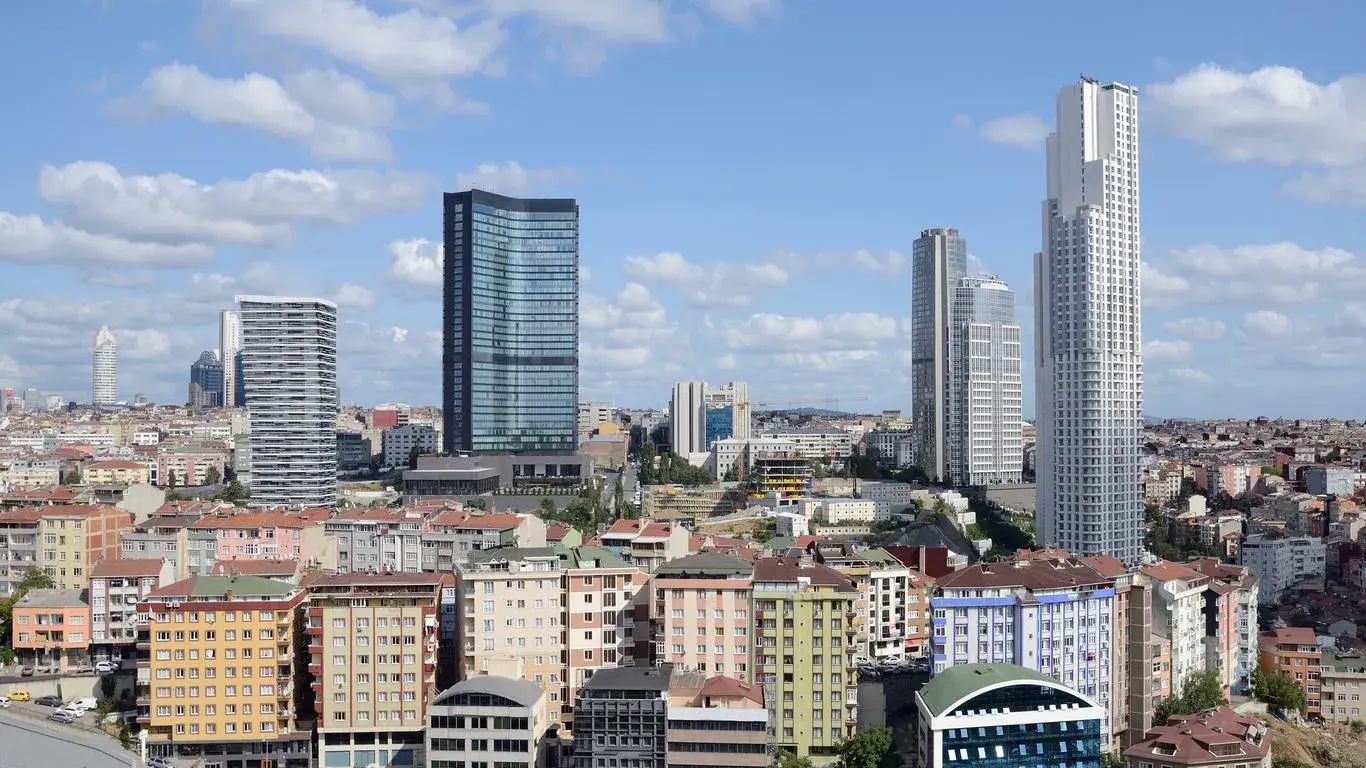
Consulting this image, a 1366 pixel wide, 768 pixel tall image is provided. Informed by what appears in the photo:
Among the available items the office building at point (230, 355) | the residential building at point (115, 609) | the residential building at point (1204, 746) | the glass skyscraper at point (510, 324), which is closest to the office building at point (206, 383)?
the office building at point (230, 355)

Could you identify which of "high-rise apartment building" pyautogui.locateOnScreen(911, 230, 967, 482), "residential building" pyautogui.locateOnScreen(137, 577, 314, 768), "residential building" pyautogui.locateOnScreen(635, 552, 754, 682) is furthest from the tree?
"high-rise apartment building" pyautogui.locateOnScreen(911, 230, 967, 482)

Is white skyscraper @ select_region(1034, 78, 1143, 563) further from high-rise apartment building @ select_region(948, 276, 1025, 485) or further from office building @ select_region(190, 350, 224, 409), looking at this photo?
office building @ select_region(190, 350, 224, 409)

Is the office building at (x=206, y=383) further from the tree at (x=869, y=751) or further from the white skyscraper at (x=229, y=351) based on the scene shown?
the tree at (x=869, y=751)

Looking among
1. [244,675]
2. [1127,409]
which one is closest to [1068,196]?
[1127,409]

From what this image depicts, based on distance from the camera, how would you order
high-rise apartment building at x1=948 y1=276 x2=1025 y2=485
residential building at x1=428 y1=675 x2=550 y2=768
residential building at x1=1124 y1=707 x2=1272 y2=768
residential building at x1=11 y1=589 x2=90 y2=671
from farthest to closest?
high-rise apartment building at x1=948 y1=276 x2=1025 y2=485 → residential building at x1=11 y1=589 x2=90 y2=671 → residential building at x1=1124 y1=707 x2=1272 y2=768 → residential building at x1=428 y1=675 x2=550 y2=768

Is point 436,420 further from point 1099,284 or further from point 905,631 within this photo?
point 905,631

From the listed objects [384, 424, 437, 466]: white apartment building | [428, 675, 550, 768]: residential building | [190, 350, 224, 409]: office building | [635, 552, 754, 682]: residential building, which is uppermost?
[190, 350, 224, 409]: office building

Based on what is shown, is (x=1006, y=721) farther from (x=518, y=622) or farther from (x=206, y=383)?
(x=206, y=383)
